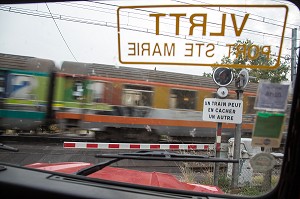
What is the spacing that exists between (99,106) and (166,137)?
1.68 ft

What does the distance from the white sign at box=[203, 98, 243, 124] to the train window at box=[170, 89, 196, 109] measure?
0.26 feet

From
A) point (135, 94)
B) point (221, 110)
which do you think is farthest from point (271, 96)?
point (135, 94)

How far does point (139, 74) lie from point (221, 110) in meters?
0.50

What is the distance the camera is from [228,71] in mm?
1375

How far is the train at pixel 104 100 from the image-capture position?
1585 millimetres

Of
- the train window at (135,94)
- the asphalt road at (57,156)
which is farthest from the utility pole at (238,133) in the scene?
the train window at (135,94)

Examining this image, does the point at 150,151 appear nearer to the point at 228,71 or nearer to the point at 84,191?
the point at 84,191

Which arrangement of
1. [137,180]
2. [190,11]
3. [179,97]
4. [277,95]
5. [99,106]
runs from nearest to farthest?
[277,95]
[190,11]
[137,180]
[179,97]
[99,106]

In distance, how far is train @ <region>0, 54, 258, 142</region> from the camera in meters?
1.58

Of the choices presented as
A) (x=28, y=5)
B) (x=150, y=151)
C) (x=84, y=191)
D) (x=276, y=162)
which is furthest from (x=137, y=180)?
(x=28, y=5)

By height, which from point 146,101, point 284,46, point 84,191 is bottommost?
point 84,191

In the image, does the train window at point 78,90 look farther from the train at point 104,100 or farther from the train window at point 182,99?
the train window at point 182,99

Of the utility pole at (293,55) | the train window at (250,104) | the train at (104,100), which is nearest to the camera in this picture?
the utility pole at (293,55)

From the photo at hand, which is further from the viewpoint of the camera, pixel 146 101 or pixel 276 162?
pixel 146 101
